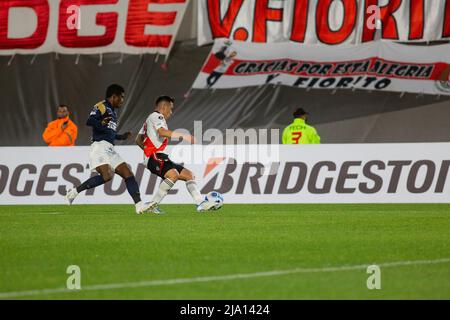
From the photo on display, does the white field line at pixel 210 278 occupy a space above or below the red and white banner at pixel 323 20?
below

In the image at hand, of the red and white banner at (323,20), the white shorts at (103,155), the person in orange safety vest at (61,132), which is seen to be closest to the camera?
the white shorts at (103,155)

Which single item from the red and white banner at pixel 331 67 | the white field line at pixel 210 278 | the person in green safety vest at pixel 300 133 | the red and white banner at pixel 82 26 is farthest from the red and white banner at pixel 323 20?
the white field line at pixel 210 278

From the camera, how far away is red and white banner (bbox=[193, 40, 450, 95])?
2455 cm

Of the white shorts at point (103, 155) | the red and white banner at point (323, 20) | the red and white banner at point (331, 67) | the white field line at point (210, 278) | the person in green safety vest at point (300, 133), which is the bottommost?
the white field line at point (210, 278)

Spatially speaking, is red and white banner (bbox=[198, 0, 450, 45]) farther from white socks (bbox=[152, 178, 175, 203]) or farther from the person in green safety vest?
white socks (bbox=[152, 178, 175, 203])

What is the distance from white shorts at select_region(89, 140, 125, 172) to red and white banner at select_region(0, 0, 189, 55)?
989cm

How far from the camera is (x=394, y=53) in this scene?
80.9 ft

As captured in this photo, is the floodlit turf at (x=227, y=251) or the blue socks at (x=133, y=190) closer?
the floodlit turf at (x=227, y=251)

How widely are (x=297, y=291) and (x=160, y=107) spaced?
28.2ft

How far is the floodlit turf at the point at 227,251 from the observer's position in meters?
7.48

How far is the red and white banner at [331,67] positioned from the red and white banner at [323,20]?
22 centimetres

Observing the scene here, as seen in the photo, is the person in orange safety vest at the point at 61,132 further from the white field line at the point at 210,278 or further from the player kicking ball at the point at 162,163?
the white field line at the point at 210,278

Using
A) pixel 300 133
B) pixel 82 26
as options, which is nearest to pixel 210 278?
pixel 300 133

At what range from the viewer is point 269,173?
1875cm
